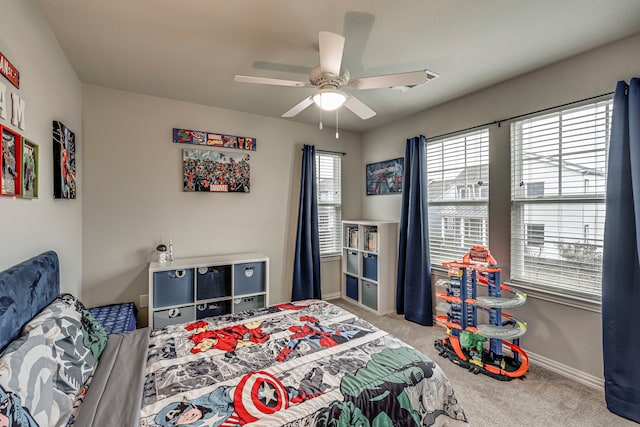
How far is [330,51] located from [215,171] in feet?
7.12

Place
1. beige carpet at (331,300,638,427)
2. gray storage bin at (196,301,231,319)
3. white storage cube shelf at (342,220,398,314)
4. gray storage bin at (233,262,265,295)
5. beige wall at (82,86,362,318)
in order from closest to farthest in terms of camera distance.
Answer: beige carpet at (331,300,638,427) < beige wall at (82,86,362,318) < gray storage bin at (196,301,231,319) < gray storage bin at (233,262,265,295) < white storage cube shelf at (342,220,398,314)

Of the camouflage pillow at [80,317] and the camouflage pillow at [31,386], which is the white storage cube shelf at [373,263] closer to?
the camouflage pillow at [80,317]

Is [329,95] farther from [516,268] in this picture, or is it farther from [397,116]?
[516,268]

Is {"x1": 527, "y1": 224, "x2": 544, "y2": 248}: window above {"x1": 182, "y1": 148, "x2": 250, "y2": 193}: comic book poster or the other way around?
the other way around

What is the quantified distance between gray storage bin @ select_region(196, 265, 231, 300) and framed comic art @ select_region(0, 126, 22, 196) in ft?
5.38

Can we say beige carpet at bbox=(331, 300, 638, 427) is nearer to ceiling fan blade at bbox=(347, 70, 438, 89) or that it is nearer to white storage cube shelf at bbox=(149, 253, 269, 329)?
white storage cube shelf at bbox=(149, 253, 269, 329)

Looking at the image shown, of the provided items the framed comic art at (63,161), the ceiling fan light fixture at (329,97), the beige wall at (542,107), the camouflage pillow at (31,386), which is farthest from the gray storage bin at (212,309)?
the beige wall at (542,107)

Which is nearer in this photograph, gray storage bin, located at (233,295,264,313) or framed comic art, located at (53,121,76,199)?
framed comic art, located at (53,121,76,199)

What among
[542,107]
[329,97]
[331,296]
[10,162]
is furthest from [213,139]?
[542,107]

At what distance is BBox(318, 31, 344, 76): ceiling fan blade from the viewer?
1456mm

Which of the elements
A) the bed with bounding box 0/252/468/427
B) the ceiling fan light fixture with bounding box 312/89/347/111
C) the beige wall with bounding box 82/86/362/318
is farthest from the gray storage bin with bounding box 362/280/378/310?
the ceiling fan light fixture with bounding box 312/89/347/111

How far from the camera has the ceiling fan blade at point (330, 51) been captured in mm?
1456

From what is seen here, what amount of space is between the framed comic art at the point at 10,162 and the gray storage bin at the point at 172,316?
165 centimetres

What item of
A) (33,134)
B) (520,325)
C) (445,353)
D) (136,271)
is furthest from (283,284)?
(33,134)
